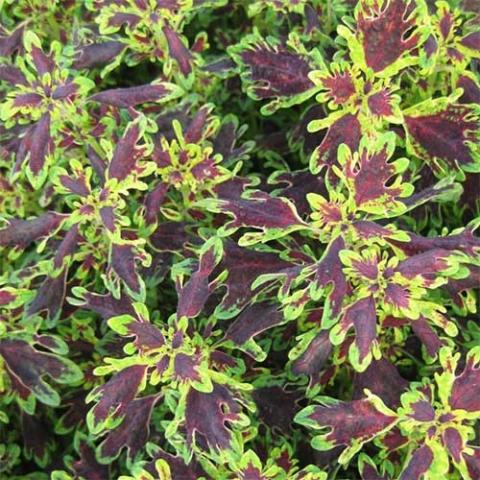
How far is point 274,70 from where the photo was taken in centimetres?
165

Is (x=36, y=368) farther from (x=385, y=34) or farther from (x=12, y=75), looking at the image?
(x=385, y=34)

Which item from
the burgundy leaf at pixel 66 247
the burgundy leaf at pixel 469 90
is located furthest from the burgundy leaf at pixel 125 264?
the burgundy leaf at pixel 469 90

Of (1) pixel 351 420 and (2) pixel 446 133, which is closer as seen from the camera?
(1) pixel 351 420

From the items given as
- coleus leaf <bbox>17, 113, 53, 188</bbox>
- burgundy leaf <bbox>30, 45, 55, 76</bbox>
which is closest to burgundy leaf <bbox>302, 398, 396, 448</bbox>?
coleus leaf <bbox>17, 113, 53, 188</bbox>

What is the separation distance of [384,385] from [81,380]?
609 mm

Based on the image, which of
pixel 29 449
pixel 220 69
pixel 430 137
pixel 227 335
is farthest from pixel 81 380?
pixel 430 137

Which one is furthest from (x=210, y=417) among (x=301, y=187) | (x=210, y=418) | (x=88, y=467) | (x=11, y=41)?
(x=11, y=41)

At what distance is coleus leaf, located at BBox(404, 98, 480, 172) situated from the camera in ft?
5.11

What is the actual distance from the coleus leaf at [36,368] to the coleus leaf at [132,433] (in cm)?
13

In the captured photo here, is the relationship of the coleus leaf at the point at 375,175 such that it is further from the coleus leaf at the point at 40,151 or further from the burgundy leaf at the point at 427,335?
the coleus leaf at the point at 40,151

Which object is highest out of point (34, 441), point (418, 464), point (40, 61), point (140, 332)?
point (40, 61)

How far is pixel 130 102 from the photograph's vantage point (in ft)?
5.41

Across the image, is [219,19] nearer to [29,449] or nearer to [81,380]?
[81,380]

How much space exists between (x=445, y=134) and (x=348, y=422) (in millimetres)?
548
